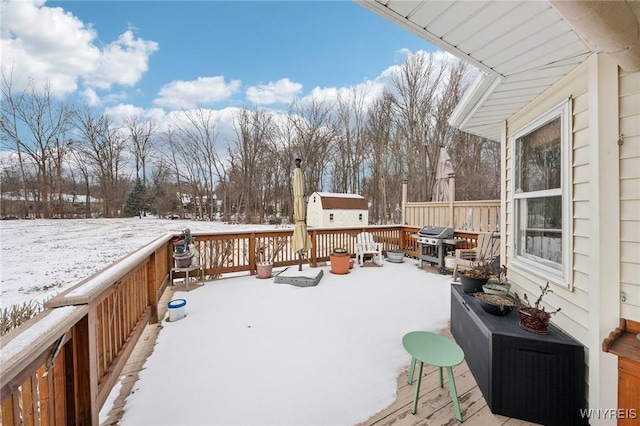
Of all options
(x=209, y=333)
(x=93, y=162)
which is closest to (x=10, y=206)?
(x=93, y=162)

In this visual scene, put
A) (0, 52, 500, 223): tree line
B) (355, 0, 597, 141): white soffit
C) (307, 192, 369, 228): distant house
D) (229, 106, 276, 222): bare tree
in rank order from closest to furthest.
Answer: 1. (355, 0, 597, 141): white soffit
2. (0, 52, 500, 223): tree line
3. (307, 192, 369, 228): distant house
4. (229, 106, 276, 222): bare tree

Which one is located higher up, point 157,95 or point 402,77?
point 157,95

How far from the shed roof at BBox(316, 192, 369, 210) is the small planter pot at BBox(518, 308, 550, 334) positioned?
11687 millimetres

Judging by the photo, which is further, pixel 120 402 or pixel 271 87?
pixel 271 87

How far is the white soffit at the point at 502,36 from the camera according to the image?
131cm

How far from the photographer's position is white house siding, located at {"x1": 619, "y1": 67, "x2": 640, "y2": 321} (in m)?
1.41

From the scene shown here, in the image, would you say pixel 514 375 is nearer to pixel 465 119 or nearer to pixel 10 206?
pixel 465 119

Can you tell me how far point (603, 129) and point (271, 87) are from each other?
15836 mm

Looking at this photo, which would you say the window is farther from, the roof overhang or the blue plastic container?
the blue plastic container

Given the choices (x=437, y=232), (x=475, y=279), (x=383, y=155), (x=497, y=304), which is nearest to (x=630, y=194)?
(x=497, y=304)

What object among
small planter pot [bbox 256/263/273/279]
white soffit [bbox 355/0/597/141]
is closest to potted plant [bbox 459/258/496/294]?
white soffit [bbox 355/0/597/141]

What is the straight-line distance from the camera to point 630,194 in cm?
143

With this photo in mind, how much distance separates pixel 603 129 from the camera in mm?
1514

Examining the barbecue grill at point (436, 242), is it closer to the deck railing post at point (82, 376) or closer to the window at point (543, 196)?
the window at point (543, 196)
